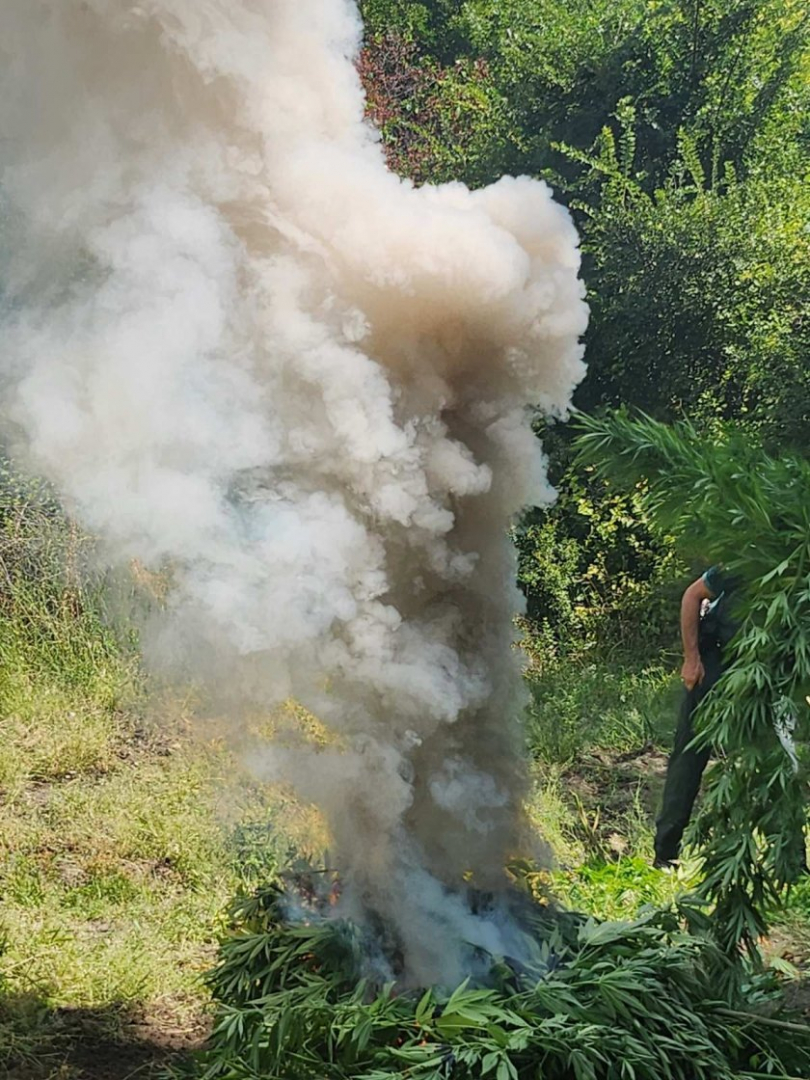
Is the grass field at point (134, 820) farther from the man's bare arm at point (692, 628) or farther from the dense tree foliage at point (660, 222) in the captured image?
the man's bare arm at point (692, 628)

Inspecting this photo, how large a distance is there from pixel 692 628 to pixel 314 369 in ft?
4.24

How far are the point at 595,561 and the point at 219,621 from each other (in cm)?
172

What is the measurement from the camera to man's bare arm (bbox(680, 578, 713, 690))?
2.65 metres

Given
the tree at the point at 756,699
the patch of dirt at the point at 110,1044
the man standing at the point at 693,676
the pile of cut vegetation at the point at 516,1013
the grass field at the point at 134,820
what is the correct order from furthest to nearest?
1. the man standing at the point at 693,676
2. the grass field at the point at 134,820
3. the patch of dirt at the point at 110,1044
4. the tree at the point at 756,699
5. the pile of cut vegetation at the point at 516,1013

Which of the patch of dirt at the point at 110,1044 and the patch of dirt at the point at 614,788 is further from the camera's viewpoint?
the patch of dirt at the point at 614,788

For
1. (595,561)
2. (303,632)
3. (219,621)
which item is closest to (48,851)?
(219,621)

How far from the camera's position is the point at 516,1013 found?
1.71 meters

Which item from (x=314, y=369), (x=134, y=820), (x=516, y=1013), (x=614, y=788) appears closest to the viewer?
(x=516, y=1013)

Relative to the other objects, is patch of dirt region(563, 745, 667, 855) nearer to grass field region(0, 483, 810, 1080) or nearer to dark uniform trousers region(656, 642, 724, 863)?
grass field region(0, 483, 810, 1080)

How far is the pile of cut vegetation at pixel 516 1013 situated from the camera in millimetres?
1639

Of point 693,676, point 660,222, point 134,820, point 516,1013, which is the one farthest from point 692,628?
point 134,820

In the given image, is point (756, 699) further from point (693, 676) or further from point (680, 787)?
point (680, 787)

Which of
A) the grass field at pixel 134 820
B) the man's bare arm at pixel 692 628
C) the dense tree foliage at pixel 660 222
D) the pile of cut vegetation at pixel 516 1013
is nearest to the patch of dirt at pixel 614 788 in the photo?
the grass field at pixel 134 820

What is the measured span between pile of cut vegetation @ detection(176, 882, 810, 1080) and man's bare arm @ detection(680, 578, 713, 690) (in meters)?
0.77
